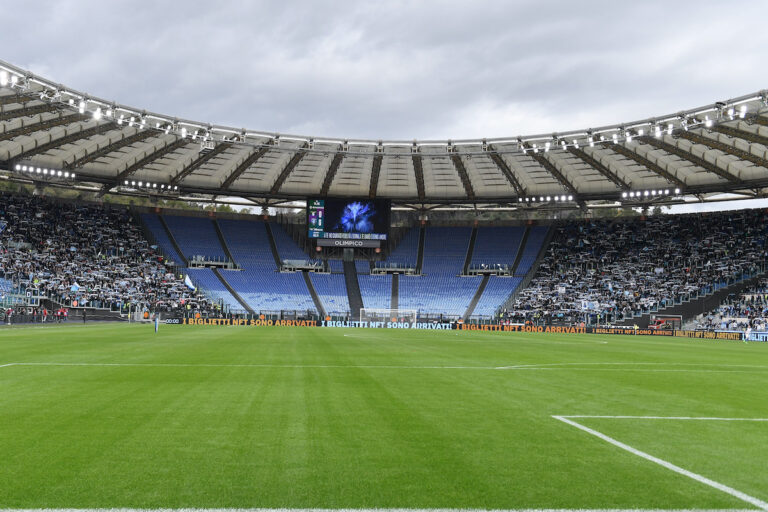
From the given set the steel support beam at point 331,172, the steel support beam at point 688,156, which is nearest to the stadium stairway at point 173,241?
the steel support beam at point 331,172

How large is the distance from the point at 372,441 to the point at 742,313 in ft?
173

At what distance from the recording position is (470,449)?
19.6 feet

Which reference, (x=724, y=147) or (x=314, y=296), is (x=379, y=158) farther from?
(x=724, y=147)

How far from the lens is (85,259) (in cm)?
5956

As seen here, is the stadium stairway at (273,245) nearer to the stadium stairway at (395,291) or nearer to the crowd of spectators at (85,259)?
the crowd of spectators at (85,259)

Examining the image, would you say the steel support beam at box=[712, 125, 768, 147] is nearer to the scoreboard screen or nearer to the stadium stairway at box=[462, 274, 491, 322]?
the stadium stairway at box=[462, 274, 491, 322]

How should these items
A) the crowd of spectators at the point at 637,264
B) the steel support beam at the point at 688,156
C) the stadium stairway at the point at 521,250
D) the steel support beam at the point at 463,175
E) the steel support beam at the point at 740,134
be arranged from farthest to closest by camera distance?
the stadium stairway at the point at 521,250, the steel support beam at the point at 463,175, the crowd of spectators at the point at 637,264, the steel support beam at the point at 688,156, the steel support beam at the point at 740,134

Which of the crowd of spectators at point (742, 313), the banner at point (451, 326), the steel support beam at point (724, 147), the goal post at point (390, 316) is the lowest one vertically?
the banner at point (451, 326)

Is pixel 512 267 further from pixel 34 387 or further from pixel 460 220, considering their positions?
pixel 34 387

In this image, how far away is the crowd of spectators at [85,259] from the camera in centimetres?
5306

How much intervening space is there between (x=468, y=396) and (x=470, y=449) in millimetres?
3993

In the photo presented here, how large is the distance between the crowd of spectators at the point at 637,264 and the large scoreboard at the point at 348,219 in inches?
656

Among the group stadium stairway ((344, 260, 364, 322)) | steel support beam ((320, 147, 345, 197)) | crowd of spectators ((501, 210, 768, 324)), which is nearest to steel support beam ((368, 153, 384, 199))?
steel support beam ((320, 147, 345, 197))

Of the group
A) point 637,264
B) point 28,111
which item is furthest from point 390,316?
point 28,111
